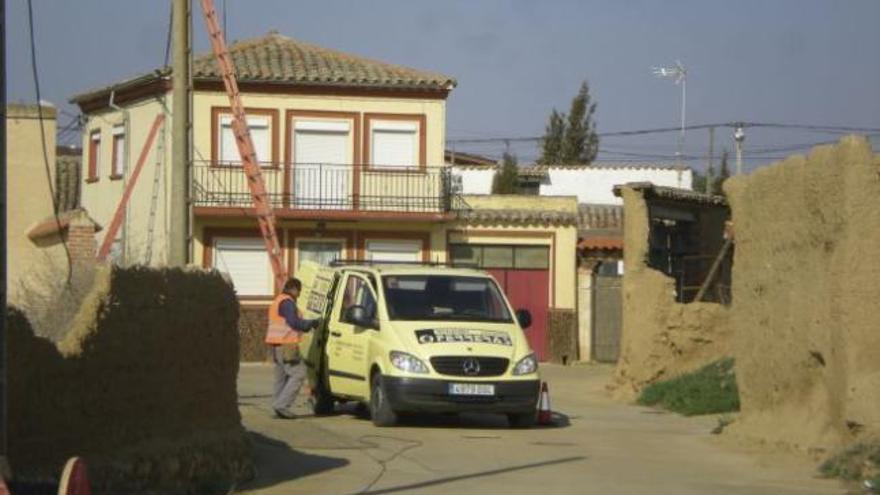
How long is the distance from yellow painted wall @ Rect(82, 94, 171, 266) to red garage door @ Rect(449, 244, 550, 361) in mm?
8188

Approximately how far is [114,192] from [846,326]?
106 ft

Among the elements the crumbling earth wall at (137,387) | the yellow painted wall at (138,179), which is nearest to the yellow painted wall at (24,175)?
the yellow painted wall at (138,179)

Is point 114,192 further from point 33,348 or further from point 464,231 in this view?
point 33,348

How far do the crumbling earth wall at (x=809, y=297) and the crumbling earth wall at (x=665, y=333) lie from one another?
20.4ft

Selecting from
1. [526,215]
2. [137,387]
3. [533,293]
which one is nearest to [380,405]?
[137,387]

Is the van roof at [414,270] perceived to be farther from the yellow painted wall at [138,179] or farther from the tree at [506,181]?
the tree at [506,181]

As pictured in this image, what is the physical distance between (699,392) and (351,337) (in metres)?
6.41

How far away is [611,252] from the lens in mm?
44500

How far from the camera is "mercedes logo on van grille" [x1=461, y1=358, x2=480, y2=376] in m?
18.1

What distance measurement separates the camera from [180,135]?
64.7 feet

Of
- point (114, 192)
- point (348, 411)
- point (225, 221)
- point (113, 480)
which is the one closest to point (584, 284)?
point (225, 221)

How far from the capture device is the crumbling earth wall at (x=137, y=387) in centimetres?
1088

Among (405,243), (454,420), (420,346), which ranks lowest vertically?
(454,420)

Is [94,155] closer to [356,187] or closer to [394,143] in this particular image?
[356,187]
